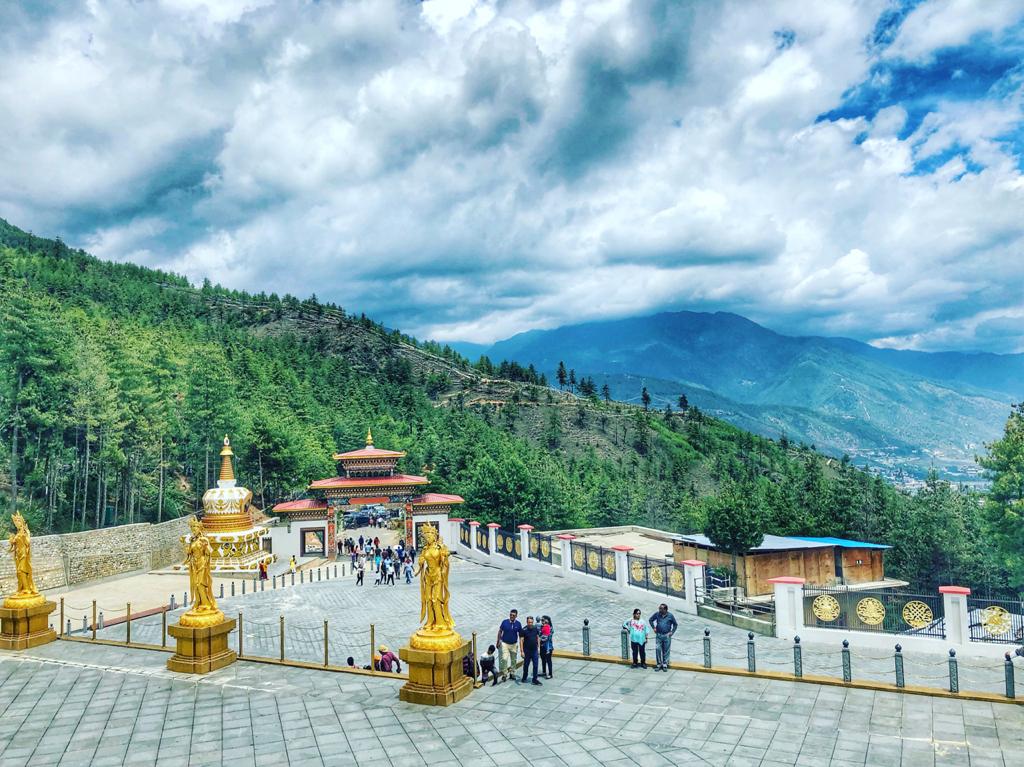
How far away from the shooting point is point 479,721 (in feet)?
31.9

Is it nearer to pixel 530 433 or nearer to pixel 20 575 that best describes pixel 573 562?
pixel 20 575

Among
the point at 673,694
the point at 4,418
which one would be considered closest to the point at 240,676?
the point at 673,694

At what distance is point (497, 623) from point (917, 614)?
9493 millimetres

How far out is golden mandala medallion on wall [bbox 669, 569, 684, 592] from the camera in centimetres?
1894

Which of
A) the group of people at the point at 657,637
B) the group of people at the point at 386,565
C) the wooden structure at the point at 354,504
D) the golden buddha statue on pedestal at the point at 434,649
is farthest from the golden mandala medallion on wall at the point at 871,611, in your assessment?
the wooden structure at the point at 354,504

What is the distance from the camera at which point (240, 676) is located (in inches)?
475

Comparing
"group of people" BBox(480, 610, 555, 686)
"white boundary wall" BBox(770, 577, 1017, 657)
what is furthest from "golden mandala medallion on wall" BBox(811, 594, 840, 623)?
"group of people" BBox(480, 610, 555, 686)

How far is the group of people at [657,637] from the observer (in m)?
12.0

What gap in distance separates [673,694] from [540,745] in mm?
2861

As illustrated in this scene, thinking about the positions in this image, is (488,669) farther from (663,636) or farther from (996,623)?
(996,623)

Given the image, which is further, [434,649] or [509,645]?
[509,645]

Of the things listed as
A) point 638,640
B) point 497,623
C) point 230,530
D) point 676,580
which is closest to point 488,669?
point 638,640

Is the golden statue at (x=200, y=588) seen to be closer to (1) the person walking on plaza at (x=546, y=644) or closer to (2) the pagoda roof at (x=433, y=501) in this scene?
(1) the person walking on plaza at (x=546, y=644)

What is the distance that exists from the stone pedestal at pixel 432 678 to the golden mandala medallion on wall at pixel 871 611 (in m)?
8.95
